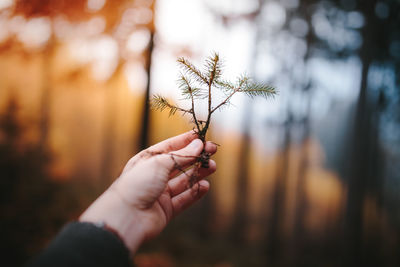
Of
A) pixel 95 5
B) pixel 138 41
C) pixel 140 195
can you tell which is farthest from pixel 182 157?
pixel 95 5

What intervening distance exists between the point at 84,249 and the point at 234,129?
4.39 metres

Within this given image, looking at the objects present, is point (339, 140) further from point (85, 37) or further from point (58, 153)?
point (58, 153)

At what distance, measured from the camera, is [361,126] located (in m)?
3.96

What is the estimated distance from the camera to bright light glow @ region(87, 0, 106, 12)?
12.2ft

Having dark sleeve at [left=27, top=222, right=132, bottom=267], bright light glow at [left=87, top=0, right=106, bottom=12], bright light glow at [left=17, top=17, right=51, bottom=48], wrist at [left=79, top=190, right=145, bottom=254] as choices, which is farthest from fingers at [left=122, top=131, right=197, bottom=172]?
bright light glow at [left=17, top=17, right=51, bottom=48]

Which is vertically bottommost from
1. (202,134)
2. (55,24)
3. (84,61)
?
(202,134)

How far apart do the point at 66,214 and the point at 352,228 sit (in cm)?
568

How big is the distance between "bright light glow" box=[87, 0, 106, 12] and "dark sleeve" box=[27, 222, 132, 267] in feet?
13.1

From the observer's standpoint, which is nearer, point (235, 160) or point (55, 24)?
point (55, 24)

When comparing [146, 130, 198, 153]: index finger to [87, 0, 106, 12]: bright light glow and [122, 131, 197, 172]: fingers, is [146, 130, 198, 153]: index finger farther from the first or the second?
[87, 0, 106, 12]: bright light glow

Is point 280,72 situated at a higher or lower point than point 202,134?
higher

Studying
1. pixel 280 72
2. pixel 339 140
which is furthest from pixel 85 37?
pixel 339 140

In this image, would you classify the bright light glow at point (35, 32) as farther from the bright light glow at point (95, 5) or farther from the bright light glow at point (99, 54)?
the bright light glow at point (95, 5)

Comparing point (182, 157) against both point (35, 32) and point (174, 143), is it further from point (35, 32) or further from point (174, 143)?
point (35, 32)
